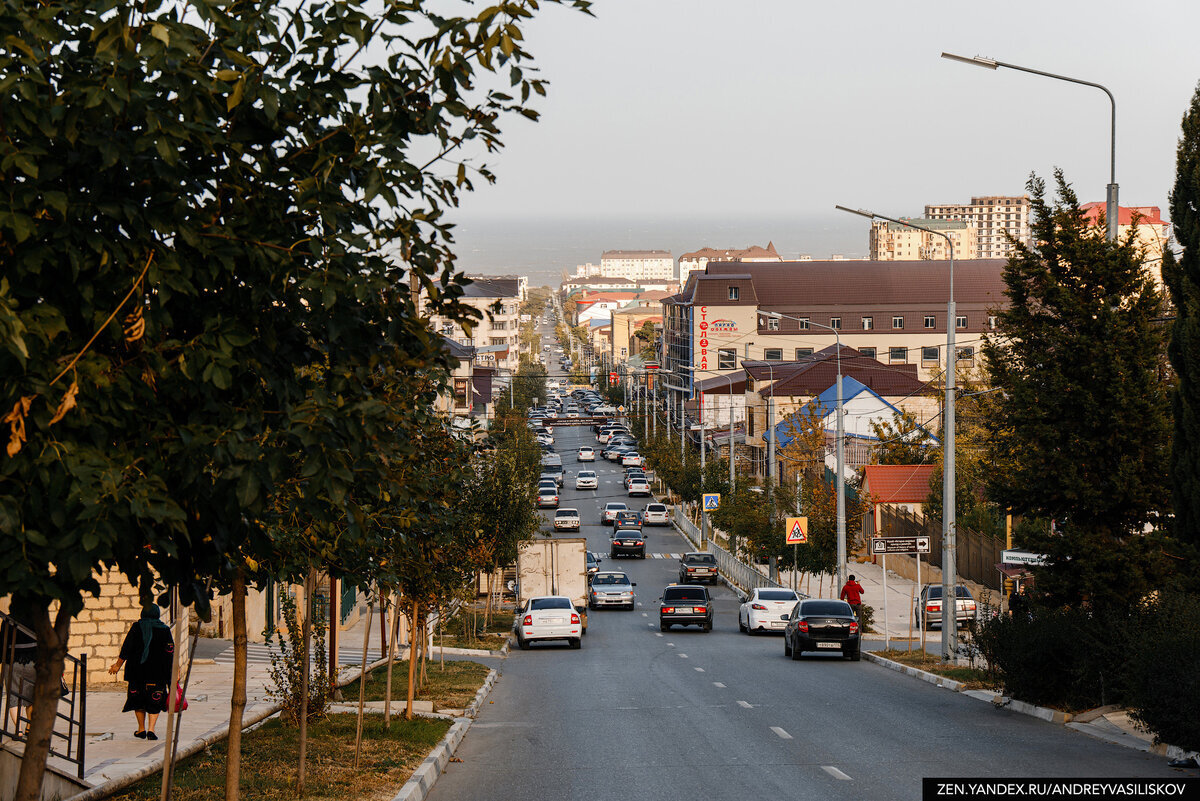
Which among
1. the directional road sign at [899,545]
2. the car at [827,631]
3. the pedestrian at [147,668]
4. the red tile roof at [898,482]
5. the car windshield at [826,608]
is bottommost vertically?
the car at [827,631]

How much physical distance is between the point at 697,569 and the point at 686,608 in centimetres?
1949

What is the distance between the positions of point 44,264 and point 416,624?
15.1 meters

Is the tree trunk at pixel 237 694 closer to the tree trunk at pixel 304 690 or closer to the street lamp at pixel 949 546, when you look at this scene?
the tree trunk at pixel 304 690

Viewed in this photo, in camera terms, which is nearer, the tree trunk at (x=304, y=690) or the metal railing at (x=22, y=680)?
the metal railing at (x=22, y=680)

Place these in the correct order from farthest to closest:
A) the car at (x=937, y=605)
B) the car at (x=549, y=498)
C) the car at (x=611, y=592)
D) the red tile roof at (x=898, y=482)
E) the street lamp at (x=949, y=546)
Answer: the car at (x=549, y=498) → the red tile roof at (x=898, y=482) → the car at (x=611, y=592) → the car at (x=937, y=605) → the street lamp at (x=949, y=546)

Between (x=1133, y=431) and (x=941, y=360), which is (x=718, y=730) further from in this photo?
(x=941, y=360)

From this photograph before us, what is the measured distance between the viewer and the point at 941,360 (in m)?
131

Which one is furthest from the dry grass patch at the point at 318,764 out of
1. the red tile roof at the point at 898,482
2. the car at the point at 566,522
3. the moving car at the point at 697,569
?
the car at the point at 566,522

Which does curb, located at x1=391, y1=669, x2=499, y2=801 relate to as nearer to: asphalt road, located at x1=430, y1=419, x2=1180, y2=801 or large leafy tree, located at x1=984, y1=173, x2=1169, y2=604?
asphalt road, located at x1=430, y1=419, x2=1180, y2=801

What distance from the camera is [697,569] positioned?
6209 centimetres

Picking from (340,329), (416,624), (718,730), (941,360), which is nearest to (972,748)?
(718,730)

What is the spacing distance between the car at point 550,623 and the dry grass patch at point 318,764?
19.2m

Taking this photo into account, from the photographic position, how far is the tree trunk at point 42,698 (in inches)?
258

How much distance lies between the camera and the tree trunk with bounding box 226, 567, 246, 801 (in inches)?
367
